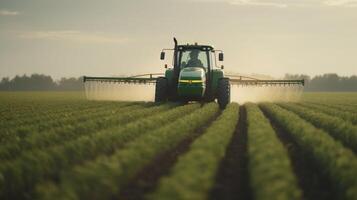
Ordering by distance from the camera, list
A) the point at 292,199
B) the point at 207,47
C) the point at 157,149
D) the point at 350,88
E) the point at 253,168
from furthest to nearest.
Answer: the point at 350,88 → the point at 207,47 → the point at 157,149 → the point at 253,168 → the point at 292,199

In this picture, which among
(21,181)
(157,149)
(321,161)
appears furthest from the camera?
(157,149)

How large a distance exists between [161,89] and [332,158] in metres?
16.2

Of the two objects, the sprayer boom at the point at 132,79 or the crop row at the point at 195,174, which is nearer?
the crop row at the point at 195,174

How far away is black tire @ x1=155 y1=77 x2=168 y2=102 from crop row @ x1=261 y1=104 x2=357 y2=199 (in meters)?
11.7

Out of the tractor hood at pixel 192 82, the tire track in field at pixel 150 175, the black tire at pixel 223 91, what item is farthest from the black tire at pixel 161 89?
the tire track in field at pixel 150 175

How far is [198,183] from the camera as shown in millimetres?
5863

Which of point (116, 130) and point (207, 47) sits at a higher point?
point (207, 47)

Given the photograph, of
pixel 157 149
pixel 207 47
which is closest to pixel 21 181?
pixel 157 149

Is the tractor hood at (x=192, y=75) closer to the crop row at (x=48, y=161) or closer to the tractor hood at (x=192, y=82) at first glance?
the tractor hood at (x=192, y=82)

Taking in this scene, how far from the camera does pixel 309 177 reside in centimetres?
795

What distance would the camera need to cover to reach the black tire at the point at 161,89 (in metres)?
23.6

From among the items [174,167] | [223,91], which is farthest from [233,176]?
[223,91]

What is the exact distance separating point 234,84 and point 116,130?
18.3 meters

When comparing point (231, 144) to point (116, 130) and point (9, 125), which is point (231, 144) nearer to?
point (116, 130)
